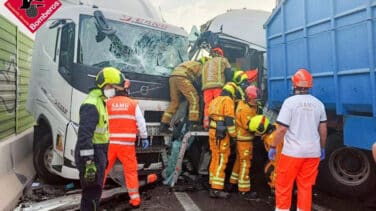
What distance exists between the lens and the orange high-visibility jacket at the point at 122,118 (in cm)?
476

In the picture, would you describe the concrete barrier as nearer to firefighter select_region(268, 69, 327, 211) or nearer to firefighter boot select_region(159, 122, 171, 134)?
firefighter boot select_region(159, 122, 171, 134)

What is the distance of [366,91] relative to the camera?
3.98 meters

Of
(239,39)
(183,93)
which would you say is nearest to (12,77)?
(183,93)

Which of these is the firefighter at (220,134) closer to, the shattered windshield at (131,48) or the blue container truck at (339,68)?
the blue container truck at (339,68)

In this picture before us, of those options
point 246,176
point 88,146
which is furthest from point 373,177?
point 88,146

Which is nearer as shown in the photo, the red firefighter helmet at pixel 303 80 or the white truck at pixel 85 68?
the red firefighter helmet at pixel 303 80

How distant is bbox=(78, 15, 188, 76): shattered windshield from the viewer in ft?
17.3

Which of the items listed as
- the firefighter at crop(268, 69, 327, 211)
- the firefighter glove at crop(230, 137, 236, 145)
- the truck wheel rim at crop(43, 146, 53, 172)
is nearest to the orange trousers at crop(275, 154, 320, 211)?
the firefighter at crop(268, 69, 327, 211)

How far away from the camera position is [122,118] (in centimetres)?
481

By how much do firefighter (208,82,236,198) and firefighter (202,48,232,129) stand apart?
0.46 metres

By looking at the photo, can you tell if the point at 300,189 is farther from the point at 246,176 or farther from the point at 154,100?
the point at 154,100

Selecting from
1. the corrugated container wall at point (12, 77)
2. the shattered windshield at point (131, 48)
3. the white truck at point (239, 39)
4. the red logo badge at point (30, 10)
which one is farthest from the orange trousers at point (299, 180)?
the red logo badge at point (30, 10)

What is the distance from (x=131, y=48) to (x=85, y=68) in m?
0.82

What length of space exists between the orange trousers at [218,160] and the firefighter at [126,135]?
1.05m
